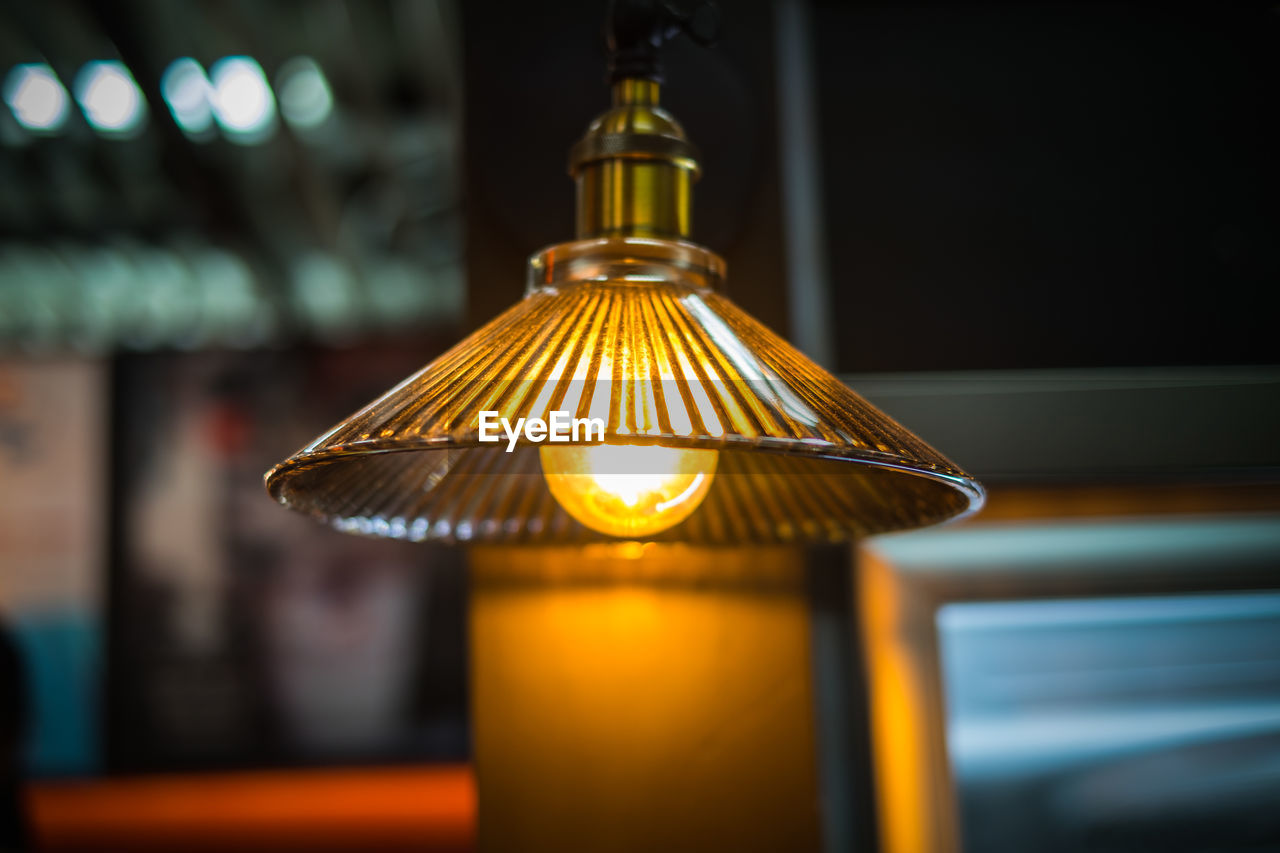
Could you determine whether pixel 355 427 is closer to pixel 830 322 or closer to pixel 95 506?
pixel 830 322

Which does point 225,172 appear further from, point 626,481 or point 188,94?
point 626,481

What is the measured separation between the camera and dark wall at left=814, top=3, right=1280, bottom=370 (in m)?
1.13

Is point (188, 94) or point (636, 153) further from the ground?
point (188, 94)

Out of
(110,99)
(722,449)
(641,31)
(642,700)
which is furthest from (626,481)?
(110,99)

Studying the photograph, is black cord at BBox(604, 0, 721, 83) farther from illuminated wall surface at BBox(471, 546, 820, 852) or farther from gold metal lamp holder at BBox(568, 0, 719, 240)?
illuminated wall surface at BBox(471, 546, 820, 852)

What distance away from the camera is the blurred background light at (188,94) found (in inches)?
82.5

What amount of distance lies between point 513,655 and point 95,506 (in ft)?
8.27

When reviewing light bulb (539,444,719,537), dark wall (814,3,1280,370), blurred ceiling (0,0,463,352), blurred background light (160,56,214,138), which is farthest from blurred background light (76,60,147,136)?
light bulb (539,444,719,537)

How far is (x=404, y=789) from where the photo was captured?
2697mm

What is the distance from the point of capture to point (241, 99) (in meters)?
2.29

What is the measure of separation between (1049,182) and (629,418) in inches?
39.2

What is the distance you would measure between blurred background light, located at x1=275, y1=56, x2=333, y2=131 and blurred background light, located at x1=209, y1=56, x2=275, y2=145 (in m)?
0.05

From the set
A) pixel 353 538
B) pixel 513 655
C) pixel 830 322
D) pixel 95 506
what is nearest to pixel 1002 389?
pixel 830 322

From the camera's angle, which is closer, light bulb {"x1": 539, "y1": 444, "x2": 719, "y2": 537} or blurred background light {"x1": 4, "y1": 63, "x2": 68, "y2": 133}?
light bulb {"x1": 539, "y1": 444, "x2": 719, "y2": 537}
